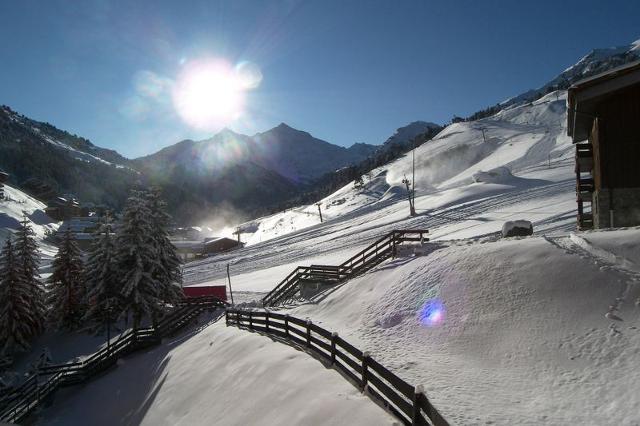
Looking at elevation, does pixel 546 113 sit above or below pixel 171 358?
above

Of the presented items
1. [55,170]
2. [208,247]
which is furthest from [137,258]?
[55,170]

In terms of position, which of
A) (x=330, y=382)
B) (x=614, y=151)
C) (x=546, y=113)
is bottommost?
(x=330, y=382)

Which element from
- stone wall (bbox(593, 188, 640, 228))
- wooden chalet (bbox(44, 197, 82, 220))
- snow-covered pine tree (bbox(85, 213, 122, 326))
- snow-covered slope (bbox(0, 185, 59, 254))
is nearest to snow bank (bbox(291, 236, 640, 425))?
stone wall (bbox(593, 188, 640, 228))

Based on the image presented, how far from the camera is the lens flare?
1131 cm

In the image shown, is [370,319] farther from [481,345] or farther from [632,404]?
[632,404]

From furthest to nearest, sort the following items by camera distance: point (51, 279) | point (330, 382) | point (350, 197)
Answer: point (350, 197)
point (51, 279)
point (330, 382)

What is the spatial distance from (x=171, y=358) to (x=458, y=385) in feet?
48.1

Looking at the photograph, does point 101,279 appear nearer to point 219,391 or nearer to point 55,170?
point 219,391

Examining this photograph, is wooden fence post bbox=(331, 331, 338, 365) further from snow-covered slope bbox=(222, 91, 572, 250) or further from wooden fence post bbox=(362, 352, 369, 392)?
snow-covered slope bbox=(222, 91, 572, 250)

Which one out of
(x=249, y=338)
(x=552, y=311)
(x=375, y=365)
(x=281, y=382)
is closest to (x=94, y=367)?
(x=249, y=338)

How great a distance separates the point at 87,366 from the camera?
21266mm

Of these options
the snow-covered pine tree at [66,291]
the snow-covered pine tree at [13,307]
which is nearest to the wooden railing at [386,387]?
the snow-covered pine tree at [13,307]

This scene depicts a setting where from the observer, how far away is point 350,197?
109875 mm

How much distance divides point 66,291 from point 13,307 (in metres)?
3.65
